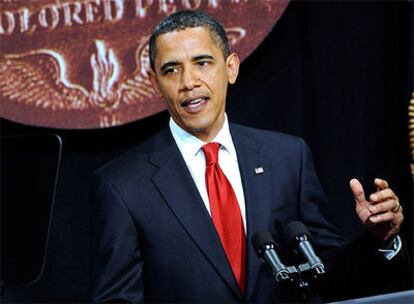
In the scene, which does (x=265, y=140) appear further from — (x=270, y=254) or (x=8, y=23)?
(x=8, y=23)

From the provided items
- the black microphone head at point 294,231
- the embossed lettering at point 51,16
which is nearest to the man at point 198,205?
the black microphone head at point 294,231

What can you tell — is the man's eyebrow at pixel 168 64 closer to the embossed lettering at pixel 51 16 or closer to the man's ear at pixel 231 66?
the man's ear at pixel 231 66

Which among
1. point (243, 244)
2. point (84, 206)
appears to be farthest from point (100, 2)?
point (243, 244)

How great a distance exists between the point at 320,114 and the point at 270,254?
130 centimetres

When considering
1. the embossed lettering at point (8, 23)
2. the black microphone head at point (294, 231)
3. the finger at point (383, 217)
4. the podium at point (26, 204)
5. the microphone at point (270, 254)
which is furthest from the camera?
the embossed lettering at point (8, 23)

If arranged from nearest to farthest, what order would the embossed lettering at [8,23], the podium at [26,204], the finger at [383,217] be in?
the finger at [383,217], the podium at [26,204], the embossed lettering at [8,23]

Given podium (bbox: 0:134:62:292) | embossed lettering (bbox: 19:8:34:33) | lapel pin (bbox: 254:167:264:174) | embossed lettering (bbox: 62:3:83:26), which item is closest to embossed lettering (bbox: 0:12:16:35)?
embossed lettering (bbox: 19:8:34:33)

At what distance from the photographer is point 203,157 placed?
6.38 feet

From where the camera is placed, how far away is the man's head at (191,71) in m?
1.87

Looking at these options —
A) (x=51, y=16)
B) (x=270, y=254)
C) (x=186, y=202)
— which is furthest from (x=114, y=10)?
(x=270, y=254)

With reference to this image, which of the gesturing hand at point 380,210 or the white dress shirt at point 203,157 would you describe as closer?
the gesturing hand at point 380,210

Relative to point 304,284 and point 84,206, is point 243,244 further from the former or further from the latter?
point 84,206

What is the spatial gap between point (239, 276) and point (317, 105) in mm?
1008

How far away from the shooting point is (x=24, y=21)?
2525 millimetres
